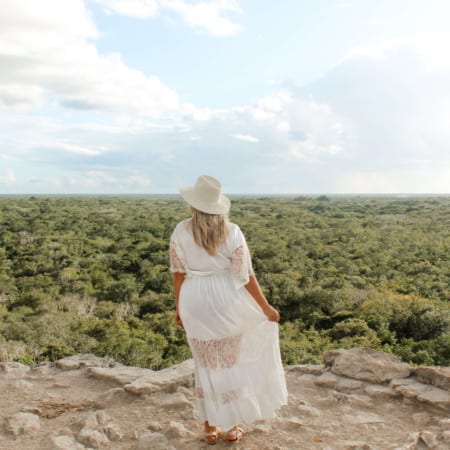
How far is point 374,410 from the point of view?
13.9 ft

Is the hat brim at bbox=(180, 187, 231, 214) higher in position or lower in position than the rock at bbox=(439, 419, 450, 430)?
higher

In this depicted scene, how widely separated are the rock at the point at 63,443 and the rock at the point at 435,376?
10.5 ft

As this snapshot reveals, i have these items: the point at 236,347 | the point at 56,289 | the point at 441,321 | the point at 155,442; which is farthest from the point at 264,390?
the point at 56,289

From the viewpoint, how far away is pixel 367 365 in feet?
15.7

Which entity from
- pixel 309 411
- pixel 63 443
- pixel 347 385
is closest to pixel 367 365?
pixel 347 385

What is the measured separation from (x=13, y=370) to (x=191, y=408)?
2.35m

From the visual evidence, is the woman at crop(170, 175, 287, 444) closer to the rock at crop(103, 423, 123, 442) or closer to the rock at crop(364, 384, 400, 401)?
the rock at crop(103, 423, 123, 442)

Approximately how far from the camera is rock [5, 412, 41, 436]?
3.89 m

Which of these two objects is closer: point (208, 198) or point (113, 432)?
point (208, 198)

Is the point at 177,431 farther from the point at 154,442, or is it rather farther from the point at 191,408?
the point at 191,408

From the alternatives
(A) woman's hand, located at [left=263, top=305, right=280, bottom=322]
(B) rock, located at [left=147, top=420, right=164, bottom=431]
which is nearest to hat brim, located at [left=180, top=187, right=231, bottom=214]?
(A) woman's hand, located at [left=263, top=305, right=280, bottom=322]

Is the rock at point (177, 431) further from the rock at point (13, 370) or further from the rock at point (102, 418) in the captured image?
the rock at point (13, 370)

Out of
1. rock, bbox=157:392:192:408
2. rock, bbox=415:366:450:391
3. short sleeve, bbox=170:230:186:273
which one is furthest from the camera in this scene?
rock, bbox=415:366:450:391

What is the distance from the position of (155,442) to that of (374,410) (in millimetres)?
2023
